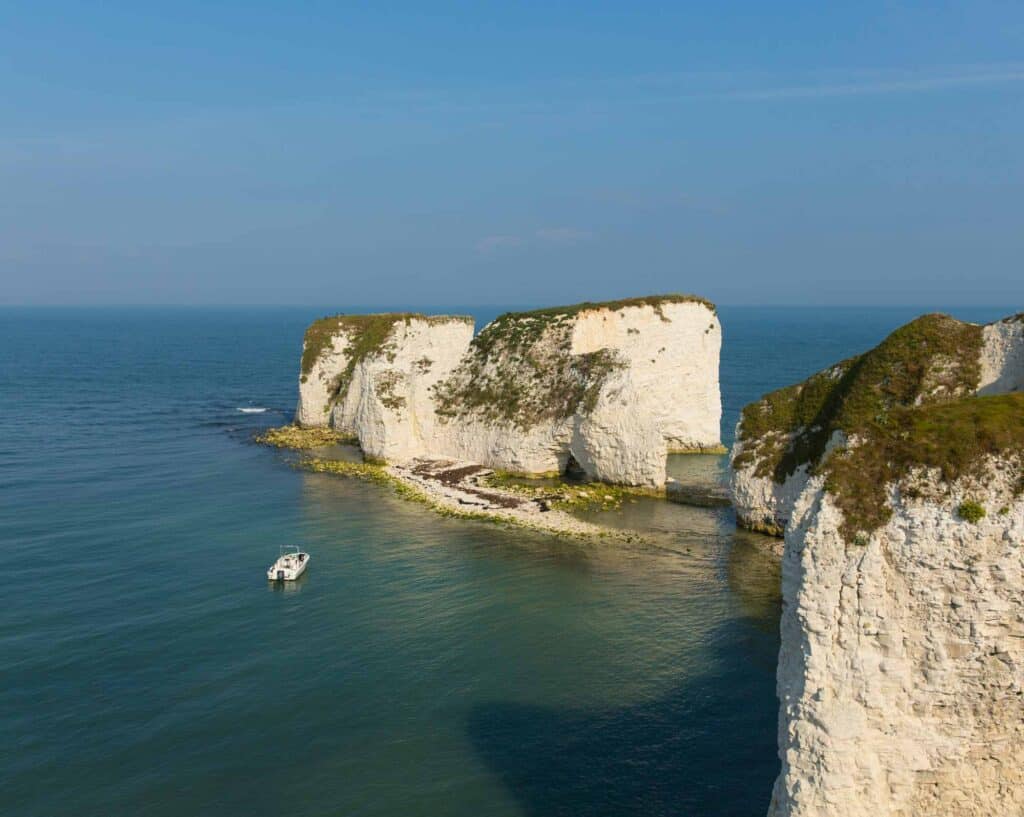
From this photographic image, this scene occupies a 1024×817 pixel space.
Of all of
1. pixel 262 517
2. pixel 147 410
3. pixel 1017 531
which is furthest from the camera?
pixel 147 410

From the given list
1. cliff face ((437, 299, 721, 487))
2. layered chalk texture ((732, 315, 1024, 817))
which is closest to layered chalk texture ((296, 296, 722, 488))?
cliff face ((437, 299, 721, 487))

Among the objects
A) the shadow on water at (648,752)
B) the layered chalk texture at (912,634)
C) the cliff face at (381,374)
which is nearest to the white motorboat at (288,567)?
the shadow on water at (648,752)

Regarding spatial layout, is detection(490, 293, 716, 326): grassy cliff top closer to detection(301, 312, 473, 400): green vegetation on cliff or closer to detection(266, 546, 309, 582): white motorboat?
detection(301, 312, 473, 400): green vegetation on cliff

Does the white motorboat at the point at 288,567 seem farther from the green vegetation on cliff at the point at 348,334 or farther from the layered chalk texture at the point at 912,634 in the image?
the green vegetation on cliff at the point at 348,334

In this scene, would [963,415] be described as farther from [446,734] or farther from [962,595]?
[446,734]

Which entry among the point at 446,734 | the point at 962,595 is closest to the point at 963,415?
the point at 962,595

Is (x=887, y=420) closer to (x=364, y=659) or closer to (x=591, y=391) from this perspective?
(x=364, y=659)

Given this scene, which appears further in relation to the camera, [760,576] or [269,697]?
[760,576]
